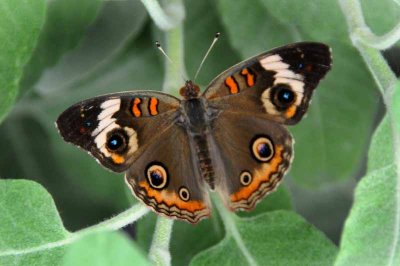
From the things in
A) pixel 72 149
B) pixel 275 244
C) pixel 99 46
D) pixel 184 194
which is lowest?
pixel 275 244

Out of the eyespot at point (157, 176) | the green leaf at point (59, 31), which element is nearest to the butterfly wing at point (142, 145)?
the eyespot at point (157, 176)

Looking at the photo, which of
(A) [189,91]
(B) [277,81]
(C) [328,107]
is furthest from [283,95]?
(C) [328,107]

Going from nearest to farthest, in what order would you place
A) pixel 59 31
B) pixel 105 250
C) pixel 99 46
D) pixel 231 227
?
pixel 105 250, pixel 231 227, pixel 59 31, pixel 99 46

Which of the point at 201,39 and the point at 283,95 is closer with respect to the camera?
the point at 283,95

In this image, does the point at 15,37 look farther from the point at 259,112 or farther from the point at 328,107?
the point at 328,107

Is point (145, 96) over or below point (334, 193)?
over

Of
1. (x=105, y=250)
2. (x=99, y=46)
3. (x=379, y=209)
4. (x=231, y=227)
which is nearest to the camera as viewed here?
(x=105, y=250)

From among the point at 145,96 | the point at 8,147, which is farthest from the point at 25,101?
the point at 145,96

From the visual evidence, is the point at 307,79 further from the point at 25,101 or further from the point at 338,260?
the point at 25,101
